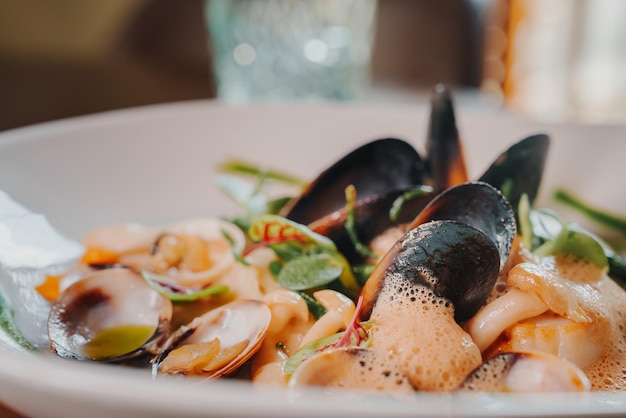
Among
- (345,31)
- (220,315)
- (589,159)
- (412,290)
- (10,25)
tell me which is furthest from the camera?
(10,25)

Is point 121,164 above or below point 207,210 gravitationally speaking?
above

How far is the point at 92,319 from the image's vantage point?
1.01 metres

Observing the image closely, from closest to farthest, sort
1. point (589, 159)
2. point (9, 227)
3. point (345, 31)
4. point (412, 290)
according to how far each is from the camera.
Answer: point (412, 290) → point (9, 227) → point (589, 159) → point (345, 31)

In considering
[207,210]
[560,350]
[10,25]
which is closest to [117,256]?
[207,210]

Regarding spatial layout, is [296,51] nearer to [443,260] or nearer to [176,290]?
[176,290]

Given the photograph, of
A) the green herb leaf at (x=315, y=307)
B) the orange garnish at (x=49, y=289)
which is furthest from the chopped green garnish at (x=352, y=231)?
the orange garnish at (x=49, y=289)

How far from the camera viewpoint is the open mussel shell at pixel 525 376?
0.74m

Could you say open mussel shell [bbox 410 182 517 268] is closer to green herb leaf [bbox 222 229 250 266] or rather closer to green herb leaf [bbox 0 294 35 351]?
green herb leaf [bbox 222 229 250 266]

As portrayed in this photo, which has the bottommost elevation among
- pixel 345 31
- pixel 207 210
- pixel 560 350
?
pixel 207 210

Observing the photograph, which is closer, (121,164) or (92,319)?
(92,319)

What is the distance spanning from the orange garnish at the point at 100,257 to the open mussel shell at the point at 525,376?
2.40 feet

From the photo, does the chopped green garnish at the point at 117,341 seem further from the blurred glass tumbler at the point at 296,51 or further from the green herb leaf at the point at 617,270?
the blurred glass tumbler at the point at 296,51

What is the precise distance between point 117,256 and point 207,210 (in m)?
0.47

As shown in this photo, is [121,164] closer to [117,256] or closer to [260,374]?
[117,256]
